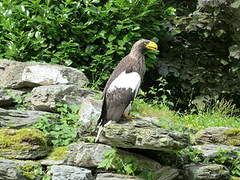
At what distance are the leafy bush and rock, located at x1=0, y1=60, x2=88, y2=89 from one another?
74 centimetres

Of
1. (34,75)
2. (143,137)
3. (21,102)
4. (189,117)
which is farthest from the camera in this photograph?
(189,117)

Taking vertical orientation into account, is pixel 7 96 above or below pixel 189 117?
above

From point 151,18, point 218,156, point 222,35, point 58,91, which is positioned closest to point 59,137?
point 58,91

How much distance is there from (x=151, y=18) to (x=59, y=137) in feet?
12.2

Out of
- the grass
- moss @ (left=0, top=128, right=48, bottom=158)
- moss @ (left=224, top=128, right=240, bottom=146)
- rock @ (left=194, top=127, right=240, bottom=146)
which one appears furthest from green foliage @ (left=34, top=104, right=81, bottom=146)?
moss @ (left=224, top=128, right=240, bottom=146)

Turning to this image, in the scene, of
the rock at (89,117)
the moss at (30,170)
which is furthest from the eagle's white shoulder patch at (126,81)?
the moss at (30,170)

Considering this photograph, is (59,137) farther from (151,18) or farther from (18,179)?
(151,18)

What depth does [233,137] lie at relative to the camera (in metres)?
6.09

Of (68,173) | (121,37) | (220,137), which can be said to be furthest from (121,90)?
(121,37)

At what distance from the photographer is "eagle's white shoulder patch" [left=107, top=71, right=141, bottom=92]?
517 cm

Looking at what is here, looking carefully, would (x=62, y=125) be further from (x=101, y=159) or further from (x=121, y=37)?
(x=121, y=37)

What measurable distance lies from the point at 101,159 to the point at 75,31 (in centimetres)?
364

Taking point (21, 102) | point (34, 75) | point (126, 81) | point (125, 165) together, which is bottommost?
point (125, 165)

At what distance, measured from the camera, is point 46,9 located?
7.71 metres
